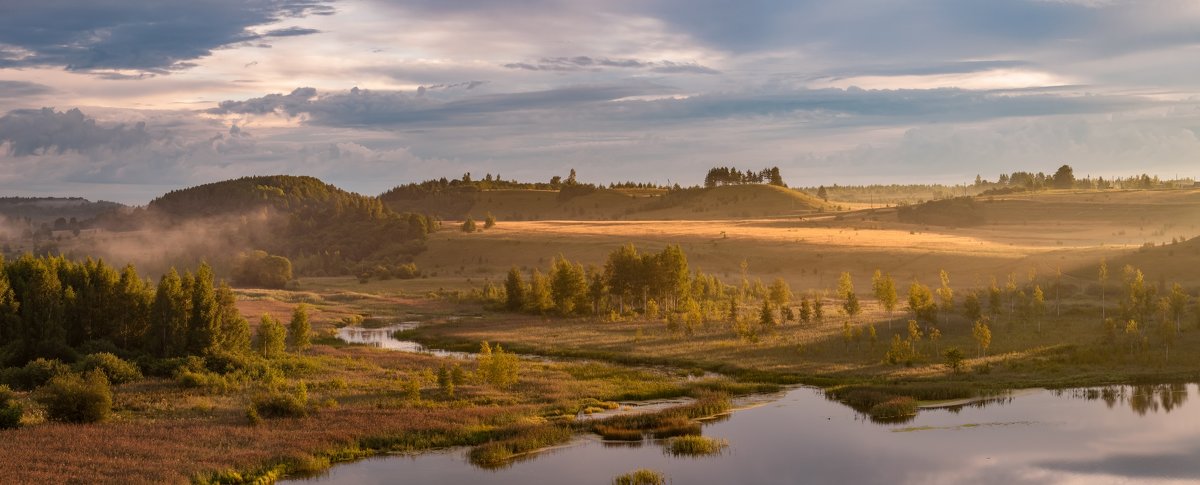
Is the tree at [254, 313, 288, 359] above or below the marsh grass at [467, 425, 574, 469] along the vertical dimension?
above

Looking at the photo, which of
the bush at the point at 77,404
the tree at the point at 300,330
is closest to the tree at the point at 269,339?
the tree at the point at 300,330

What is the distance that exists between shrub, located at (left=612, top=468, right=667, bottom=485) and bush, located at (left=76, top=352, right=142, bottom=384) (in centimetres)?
3566

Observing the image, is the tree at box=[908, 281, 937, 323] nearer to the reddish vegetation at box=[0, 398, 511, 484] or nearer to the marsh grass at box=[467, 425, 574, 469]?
the marsh grass at box=[467, 425, 574, 469]

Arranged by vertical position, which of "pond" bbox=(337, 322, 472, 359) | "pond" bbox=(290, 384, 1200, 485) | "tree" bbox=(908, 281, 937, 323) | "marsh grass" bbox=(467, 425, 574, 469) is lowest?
"pond" bbox=(337, 322, 472, 359)

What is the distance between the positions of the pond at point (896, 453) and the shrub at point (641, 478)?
72 centimetres

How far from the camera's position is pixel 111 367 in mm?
59531

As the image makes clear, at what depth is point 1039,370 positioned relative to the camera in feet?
211

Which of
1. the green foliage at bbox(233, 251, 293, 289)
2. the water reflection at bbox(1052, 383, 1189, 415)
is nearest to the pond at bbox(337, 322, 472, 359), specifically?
the water reflection at bbox(1052, 383, 1189, 415)

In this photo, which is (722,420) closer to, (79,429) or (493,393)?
(493,393)

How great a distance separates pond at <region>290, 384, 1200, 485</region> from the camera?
4134 centimetres

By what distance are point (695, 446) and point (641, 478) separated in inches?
228

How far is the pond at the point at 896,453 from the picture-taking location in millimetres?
41344

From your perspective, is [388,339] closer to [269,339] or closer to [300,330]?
[300,330]

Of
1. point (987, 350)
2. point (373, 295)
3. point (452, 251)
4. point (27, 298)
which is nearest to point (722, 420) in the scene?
point (987, 350)
